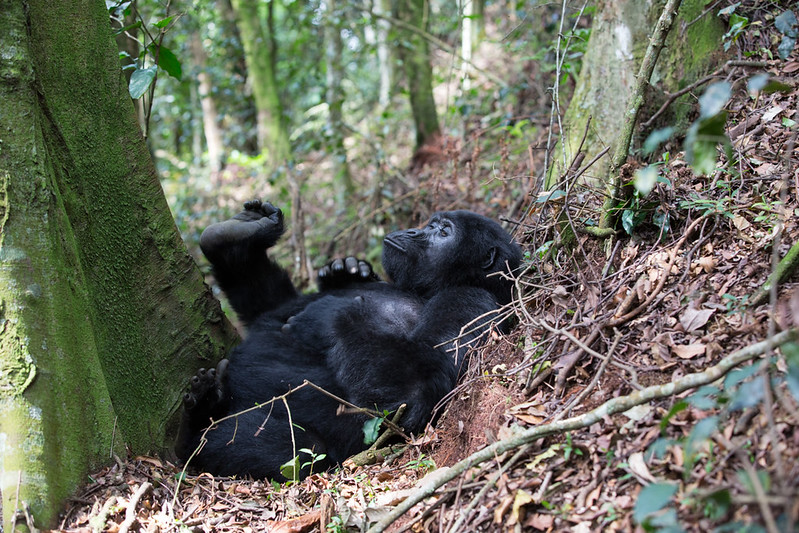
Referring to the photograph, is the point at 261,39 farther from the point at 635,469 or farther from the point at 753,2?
the point at 635,469

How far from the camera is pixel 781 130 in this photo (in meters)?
3.35

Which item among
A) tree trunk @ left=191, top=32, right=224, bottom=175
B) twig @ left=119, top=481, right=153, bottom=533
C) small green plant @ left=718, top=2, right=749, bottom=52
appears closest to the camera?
twig @ left=119, top=481, right=153, bottom=533

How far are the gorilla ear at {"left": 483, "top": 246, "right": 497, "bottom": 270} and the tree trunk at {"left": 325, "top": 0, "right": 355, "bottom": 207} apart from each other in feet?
12.1

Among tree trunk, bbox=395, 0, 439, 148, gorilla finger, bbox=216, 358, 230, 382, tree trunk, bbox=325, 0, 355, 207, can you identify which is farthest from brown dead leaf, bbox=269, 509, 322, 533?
tree trunk, bbox=395, 0, 439, 148

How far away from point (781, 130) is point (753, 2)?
1.22m

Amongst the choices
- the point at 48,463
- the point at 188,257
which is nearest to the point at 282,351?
the point at 188,257

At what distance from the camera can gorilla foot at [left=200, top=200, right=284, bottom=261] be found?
13.4ft

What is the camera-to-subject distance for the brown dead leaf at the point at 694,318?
97.9 inches

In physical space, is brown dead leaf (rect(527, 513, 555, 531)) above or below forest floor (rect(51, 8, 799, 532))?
below

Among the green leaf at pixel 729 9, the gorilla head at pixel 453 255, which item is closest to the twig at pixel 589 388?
the gorilla head at pixel 453 255

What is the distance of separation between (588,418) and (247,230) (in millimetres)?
2711

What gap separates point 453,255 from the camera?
4.12 metres

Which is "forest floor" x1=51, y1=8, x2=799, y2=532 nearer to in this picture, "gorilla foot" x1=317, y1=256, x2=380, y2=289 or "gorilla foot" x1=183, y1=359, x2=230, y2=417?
"gorilla foot" x1=183, y1=359, x2=230, y2=417

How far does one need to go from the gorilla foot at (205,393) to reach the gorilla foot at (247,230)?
923 millimetres
